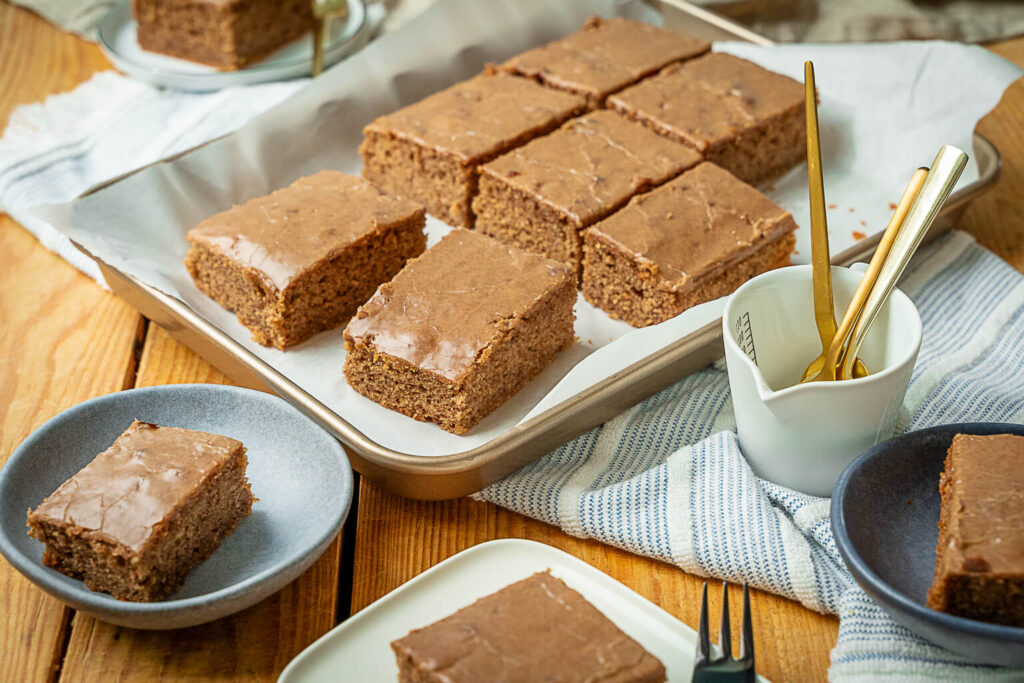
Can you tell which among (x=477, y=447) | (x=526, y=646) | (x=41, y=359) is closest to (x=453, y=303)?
(x=477, y=447)

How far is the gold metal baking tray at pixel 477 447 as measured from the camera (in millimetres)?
2236

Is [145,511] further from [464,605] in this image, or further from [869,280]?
[869,280]

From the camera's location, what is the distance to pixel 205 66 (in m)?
4.03

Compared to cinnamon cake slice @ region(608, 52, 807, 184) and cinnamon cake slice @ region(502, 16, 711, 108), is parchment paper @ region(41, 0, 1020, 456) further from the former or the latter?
cinnamon cake slice @ region(502, 16, 711, 108)

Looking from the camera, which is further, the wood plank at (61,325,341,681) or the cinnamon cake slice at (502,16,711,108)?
the cinnamon cake slice at (502,16,711,108)

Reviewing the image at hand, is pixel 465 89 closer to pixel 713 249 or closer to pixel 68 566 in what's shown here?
pixel 713 249

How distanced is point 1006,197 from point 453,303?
2.01 m

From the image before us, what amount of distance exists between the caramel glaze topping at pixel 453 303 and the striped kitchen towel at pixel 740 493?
1.12ft

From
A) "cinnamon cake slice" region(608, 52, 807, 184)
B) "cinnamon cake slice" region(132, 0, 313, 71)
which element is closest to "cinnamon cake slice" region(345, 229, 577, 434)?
"cinnamon cake slice" region(608, 52, 807, 184)

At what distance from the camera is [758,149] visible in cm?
346

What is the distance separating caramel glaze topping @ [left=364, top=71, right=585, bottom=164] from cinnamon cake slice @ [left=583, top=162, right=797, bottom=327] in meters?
0.52

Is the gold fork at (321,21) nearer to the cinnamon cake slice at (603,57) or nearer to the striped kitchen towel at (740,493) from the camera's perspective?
the cinnamon cake slice at (603,57)

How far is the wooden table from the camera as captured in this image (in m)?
1.96

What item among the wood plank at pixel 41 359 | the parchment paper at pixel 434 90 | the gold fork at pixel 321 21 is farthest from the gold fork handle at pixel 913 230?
the gold fork at pixel 321 21
